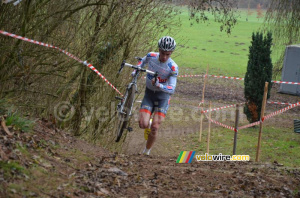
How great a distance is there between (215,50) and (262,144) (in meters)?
30.1

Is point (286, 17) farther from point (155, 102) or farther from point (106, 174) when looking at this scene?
point (106, 174)

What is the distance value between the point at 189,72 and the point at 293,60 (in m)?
8.81

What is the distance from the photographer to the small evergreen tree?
17938 millimetres

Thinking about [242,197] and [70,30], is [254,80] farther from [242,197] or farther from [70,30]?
[242,197]

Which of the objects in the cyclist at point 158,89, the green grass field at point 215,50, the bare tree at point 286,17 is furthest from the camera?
the green grass field at point 215,50

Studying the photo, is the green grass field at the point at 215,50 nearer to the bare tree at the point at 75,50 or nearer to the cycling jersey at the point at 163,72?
the bare tree at the point at 75,50

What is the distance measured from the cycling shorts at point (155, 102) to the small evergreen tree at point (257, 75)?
28.6 feet

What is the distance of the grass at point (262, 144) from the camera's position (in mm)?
13916

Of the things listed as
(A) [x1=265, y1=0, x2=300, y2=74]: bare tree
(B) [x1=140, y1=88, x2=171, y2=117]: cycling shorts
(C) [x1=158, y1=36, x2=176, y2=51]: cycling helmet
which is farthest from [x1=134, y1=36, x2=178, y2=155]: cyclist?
(A) [x1=265, y1=0, x2=300, y2=74]: bare tree

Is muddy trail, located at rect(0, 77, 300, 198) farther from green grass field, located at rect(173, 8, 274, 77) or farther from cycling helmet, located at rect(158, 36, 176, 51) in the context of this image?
green grass field, located at rect(173, 8, 274, 77)

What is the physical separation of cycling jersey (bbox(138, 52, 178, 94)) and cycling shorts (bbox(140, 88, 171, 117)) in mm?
149

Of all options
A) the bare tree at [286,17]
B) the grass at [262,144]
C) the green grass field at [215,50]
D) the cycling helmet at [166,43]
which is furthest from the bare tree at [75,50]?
the green grass field at [215,50]

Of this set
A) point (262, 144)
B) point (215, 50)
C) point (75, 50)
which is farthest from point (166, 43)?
point (215, 50)

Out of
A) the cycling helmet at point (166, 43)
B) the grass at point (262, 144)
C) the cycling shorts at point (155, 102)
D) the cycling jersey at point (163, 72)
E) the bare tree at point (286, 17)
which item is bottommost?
the grass at point (262, 144)
